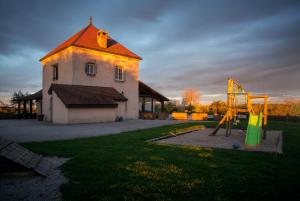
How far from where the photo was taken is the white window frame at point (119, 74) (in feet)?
82.8

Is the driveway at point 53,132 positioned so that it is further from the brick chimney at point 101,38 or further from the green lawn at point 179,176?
the brick chimney at point 101,38

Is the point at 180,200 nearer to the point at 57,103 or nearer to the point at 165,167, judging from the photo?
the point at 165,167

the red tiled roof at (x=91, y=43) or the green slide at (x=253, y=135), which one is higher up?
the red tiled roof at (x=91, y=43)

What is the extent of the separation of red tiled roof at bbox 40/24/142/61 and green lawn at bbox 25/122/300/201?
17.9 meters

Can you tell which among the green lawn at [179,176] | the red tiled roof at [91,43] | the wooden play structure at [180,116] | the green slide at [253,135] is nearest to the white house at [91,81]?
the red tiled roof at [91,43]

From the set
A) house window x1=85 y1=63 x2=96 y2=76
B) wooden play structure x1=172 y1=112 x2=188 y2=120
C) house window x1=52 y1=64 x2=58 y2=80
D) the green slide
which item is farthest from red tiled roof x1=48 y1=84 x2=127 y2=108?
the green slide

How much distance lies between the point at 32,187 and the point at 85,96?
1643 cm

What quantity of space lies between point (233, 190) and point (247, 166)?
71.6 inches

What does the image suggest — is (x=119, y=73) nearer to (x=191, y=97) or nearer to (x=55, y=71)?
(x=55, y=71)

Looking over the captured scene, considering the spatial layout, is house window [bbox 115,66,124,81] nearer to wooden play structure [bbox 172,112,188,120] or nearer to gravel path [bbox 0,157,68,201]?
wooden play structure [bbox 172,112,188,120]

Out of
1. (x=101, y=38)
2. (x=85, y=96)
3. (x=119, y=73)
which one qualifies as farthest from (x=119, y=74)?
(x=85, y=96)

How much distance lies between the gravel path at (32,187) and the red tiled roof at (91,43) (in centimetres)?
1902

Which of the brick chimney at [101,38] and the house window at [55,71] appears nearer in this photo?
the brick chimney at [101,38]

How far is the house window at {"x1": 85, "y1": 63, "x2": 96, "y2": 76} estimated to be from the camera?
22400mm
